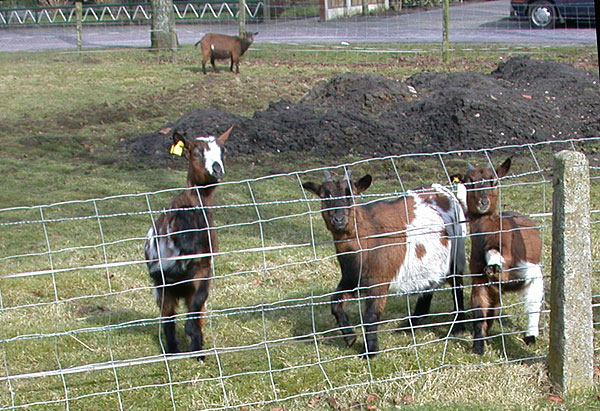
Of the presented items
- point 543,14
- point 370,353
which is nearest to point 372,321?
point 370,353

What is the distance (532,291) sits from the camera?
598cm

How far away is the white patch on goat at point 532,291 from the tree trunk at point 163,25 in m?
20.1

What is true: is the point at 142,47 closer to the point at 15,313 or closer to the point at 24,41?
the point at 24,41

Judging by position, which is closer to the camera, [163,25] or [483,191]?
[483,191]

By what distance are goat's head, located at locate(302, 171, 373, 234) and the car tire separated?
75.1 feet

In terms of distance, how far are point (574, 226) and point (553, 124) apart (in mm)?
8940

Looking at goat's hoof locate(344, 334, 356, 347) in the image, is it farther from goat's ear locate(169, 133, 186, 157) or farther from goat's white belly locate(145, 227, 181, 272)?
goat's ear locate(169, 133, 186, 157)

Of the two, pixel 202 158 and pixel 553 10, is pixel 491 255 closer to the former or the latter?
pixel 202 158

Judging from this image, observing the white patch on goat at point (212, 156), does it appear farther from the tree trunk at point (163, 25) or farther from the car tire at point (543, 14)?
the car tire at point (543, 14)

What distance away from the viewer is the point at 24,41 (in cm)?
3231

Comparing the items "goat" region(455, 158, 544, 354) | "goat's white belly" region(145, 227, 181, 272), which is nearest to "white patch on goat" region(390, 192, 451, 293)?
"goat" region(455, 158, 544, 354)

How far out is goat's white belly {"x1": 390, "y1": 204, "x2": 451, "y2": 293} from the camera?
6367 mm

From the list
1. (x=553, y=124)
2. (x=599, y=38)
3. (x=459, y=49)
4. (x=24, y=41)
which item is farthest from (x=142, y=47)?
(x=599, y=38)

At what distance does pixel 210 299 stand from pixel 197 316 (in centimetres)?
139
